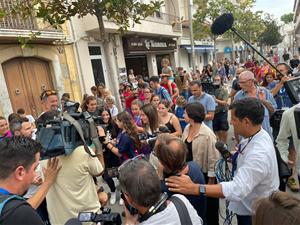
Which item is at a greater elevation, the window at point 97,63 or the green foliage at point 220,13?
the green foliage at point 220,13

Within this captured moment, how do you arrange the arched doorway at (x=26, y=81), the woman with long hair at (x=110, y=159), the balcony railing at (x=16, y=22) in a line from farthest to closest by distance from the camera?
the arched doorway at (x=26, y=81) < the balcony railing at (x=16, y=22) < the woman with long hair at (x=110, y=159)

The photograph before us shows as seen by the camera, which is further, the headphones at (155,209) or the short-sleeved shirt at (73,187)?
the short-sleeved shirt at (73,187)

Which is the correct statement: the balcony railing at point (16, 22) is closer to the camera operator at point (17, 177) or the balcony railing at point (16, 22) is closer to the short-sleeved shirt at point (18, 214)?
the camera operator at point (17, 177)

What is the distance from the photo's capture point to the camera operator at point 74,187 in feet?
8.05

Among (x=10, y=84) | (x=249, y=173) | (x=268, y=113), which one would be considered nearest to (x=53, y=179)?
(x=249, y=173)

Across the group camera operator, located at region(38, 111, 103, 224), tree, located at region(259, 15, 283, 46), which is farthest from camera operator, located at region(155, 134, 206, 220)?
tree, located at region(259, 15, 283, 46)

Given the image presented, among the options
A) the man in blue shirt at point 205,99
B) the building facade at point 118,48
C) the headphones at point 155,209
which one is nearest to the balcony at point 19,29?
the building facade at point 118,48

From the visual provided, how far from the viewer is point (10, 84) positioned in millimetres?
8680

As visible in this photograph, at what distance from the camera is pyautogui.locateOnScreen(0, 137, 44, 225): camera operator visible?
1439 millimetres

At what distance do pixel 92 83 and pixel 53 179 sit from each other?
31.9 feet

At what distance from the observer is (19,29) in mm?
8141

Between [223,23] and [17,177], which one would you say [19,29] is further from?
[17,177]

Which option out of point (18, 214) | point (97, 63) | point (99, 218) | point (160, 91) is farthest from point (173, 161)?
point (97, 63)

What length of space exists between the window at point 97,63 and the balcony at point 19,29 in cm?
235
